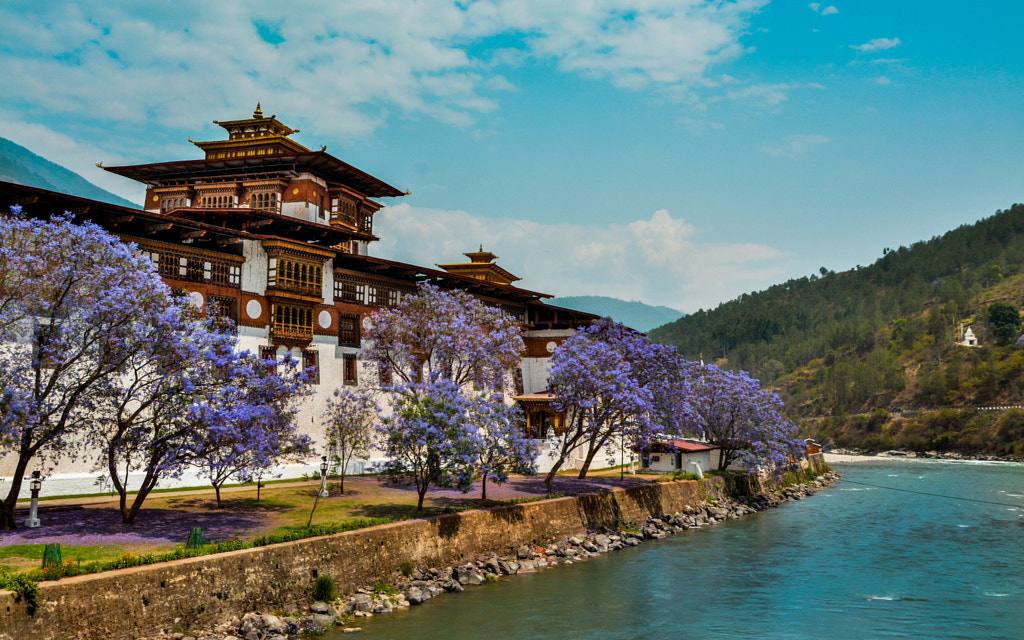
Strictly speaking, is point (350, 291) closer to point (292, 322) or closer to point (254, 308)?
point (292, 322)

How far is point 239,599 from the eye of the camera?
22.9 meters

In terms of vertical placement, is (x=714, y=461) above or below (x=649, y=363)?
below

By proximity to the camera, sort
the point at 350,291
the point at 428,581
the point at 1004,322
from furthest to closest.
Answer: the point at 1004,322 → the point at 350,291 → the point at 428,581

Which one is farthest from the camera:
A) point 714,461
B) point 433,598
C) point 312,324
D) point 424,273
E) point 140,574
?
point 714,461

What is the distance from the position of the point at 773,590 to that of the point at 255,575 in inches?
788

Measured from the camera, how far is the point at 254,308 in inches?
1560

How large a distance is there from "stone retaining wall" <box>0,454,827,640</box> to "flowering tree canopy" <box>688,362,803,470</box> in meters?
25.4

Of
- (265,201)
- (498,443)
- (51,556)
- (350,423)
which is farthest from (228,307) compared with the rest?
(51,556)

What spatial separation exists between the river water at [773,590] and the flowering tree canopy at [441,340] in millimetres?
12915

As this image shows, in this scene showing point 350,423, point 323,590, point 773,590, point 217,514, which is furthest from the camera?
point 350,423

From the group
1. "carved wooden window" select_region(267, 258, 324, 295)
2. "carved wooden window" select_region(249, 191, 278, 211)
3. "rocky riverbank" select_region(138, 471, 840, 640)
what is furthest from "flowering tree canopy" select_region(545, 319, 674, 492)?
"carved wooden window" select_region(249, 191, 278, 211)

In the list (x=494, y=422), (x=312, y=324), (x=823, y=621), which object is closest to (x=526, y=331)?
(x=312, y=324)

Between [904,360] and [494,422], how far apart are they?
146 metres

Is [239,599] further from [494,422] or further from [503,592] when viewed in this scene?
[494,422]
